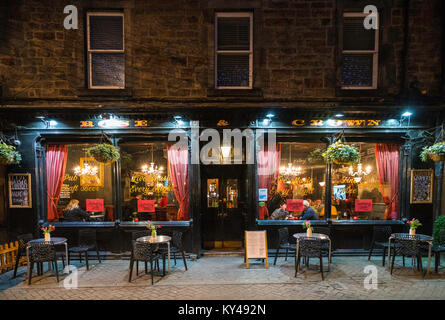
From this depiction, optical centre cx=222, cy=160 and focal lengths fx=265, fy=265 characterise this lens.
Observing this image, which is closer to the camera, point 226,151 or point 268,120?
point 268,120

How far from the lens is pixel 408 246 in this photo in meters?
6.66

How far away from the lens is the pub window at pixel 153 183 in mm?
8594

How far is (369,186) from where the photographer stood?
29.3 feet

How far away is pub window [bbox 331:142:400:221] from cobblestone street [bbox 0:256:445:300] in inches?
68.9

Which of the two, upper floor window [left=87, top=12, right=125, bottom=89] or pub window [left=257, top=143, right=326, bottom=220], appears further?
pub window [left=257, top=143, right=326, bottom=220]

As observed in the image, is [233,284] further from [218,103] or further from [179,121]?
[218,103]

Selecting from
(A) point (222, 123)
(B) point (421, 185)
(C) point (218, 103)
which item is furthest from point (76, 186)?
(B) point (421, 185)

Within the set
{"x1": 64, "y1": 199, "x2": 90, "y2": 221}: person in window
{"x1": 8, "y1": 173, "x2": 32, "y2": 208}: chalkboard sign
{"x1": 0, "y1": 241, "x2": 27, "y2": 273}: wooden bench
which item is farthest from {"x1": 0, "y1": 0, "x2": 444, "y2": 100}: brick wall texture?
{"x1": 0, "y1": 241, "x2": 27, "y2": 273}: wooden bench

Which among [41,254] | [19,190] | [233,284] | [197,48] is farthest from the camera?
[19,190]

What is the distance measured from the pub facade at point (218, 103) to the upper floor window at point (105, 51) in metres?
0.03

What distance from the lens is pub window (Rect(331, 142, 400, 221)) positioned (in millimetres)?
8742

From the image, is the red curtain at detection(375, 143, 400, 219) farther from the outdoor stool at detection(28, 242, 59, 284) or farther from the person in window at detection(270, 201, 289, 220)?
the outdoor stool at detection(28, 242, 59, 284)

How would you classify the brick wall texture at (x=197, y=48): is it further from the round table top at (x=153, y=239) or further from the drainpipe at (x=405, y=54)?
the round table top at (x=153, y=239)

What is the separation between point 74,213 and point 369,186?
386 inches
